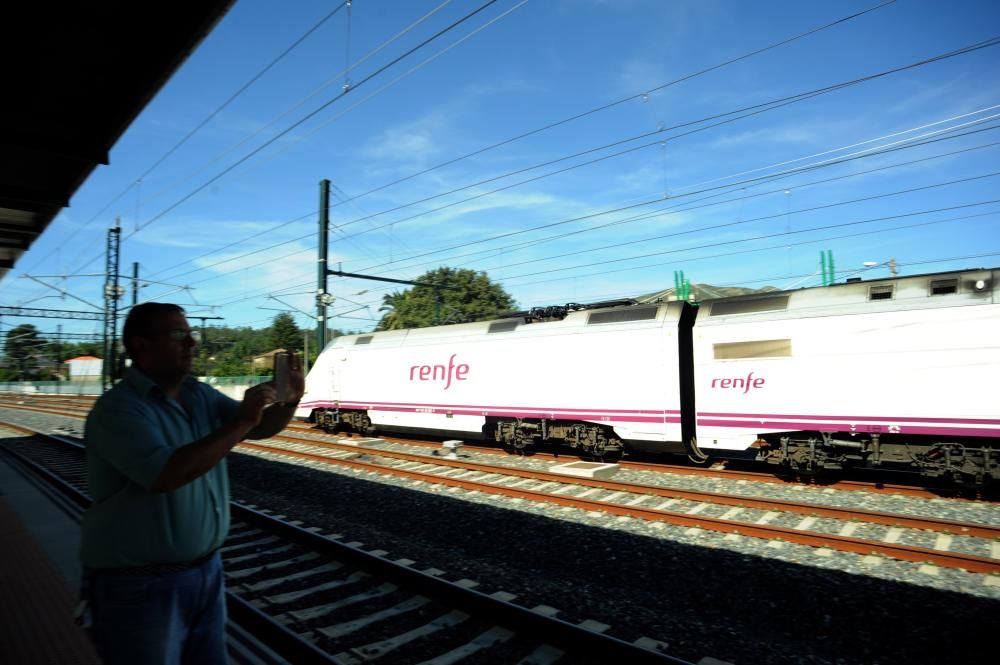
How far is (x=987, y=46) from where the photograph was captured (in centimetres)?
885

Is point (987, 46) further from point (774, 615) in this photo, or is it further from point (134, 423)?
point (134, 423)

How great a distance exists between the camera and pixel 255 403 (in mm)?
2088

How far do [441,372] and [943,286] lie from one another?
11.1 m

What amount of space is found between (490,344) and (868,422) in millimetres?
8357

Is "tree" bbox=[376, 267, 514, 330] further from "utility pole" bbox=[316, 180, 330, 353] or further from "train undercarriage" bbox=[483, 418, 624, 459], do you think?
"train undercarriage" bbox=[483, 418, 624, 459]

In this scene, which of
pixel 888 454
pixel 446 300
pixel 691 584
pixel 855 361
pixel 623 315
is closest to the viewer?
pixel 691 584

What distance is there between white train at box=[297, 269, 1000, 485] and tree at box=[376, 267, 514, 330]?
39866 mm

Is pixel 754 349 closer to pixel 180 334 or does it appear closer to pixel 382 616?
pixel 382 616

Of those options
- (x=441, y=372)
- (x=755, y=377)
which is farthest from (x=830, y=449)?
(x=441, y=372)

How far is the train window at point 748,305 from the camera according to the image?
11023mm

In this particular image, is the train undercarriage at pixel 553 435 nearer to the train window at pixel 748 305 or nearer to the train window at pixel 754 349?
the train window at pixel 754 349

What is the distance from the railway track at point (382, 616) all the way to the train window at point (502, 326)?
28.2 ft

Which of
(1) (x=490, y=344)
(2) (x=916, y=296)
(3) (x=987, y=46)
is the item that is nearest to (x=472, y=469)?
(1) (x=490, y=344)

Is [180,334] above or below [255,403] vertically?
above
